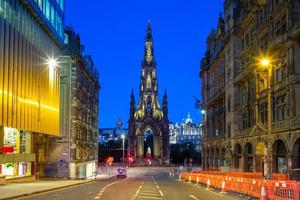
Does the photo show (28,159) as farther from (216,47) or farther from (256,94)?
(216,47)

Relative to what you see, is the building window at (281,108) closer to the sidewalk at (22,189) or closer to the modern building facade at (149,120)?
the sidewalk at (22,189)

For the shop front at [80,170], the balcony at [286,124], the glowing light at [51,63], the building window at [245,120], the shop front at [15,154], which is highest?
the glowing light at [51,63]

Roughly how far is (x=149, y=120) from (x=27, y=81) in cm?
12113

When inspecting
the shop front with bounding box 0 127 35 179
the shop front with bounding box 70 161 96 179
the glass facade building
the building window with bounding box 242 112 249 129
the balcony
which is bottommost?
the shop front with bounding box 70 161 96 179

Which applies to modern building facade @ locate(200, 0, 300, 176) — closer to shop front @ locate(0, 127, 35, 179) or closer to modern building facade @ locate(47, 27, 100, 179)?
modern building facade @ locate(47, 27, 100, 179)

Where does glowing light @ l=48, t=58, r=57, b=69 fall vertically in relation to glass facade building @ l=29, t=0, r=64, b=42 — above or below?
below

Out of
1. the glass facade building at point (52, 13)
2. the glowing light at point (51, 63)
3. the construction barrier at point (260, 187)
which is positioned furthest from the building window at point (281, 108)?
the glass facade building at point (52, 13)

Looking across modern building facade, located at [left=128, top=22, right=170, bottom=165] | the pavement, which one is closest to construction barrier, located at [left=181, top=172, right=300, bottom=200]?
the pavement

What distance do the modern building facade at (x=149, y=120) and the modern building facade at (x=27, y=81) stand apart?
326 feet

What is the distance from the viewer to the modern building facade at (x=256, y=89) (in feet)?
148

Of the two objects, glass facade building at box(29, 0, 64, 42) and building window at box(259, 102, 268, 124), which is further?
building window at box(259, 102, 268, 124)

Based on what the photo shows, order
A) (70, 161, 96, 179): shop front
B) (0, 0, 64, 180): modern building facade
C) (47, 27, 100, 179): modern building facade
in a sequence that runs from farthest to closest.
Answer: (70, 161, 96, 179): shop front → (47, 27, 100, 179): modern building facade → (0, 0, 64, 180): modern building facade

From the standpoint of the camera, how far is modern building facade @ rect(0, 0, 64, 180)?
46406 mm

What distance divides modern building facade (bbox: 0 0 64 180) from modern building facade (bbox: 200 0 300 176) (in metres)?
21.2
